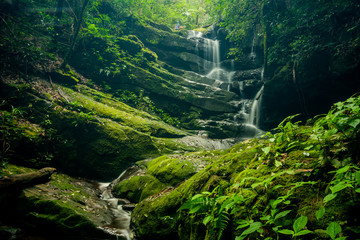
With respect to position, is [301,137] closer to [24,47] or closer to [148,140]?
Result: [148,140]

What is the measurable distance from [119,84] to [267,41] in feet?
34.9

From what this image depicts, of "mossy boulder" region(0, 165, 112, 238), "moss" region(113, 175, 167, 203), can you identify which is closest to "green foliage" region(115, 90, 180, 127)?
"moss" region(113, 175, 167, 203)

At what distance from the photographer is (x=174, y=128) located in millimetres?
11023

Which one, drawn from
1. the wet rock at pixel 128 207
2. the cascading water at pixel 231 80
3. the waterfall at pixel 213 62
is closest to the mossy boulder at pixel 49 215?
the wet rock at pixel 128 207

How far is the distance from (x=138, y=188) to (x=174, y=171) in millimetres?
1323

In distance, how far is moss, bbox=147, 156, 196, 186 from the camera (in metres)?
4.46

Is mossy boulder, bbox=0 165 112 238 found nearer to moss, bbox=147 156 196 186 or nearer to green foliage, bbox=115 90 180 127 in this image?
moss, bbox=147 156 196 186

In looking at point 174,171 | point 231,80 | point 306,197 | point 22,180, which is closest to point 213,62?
point 231,80

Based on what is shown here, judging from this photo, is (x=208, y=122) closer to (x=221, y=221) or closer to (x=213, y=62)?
(x=213, y=62)

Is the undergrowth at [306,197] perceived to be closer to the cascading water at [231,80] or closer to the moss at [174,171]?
the moss at [174,171]

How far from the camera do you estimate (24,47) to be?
831 cm

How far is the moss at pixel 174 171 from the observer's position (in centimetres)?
446

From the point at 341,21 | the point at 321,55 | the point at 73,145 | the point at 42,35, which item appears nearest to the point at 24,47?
the point at 42,35

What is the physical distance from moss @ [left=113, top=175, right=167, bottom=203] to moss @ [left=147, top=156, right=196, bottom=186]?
6.7 inches
